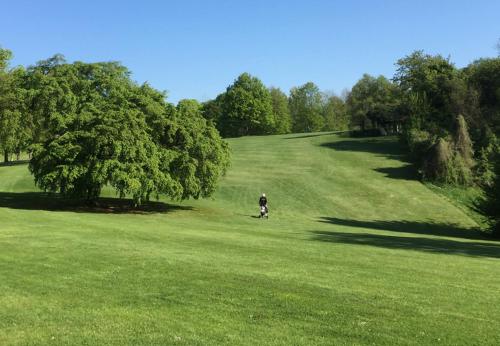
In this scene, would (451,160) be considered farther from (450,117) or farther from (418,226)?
(418,226)

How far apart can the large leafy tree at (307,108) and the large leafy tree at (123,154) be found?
98736mm

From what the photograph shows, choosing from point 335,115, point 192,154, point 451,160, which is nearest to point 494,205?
point 451,160

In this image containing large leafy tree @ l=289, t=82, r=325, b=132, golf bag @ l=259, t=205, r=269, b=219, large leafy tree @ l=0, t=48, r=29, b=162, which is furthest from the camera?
large leafy tree @ l=289, t=82, r=325, b=132

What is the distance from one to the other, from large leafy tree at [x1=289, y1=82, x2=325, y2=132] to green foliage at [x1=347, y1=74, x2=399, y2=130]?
2605 centimetres

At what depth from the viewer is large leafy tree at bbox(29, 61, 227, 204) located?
29.3 metres

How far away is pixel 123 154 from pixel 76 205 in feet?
20.6

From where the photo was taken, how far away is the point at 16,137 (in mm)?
57844

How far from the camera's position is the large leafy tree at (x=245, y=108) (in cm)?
11150

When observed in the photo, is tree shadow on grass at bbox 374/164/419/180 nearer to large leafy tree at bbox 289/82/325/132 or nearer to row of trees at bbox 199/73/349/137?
row of trees at bbox 199/73/349/137

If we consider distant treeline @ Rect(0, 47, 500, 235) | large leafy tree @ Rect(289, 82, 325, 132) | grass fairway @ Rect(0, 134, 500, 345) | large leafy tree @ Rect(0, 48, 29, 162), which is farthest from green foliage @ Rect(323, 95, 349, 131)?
grass fairway @ Rect(0, 134, 500, 345)

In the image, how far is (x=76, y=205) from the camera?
33344mm

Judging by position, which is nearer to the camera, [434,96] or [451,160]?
[451,160]

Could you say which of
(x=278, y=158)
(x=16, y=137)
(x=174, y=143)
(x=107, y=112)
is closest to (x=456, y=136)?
(x=278, y=158)

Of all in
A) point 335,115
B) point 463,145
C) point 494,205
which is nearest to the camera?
point 494,205
